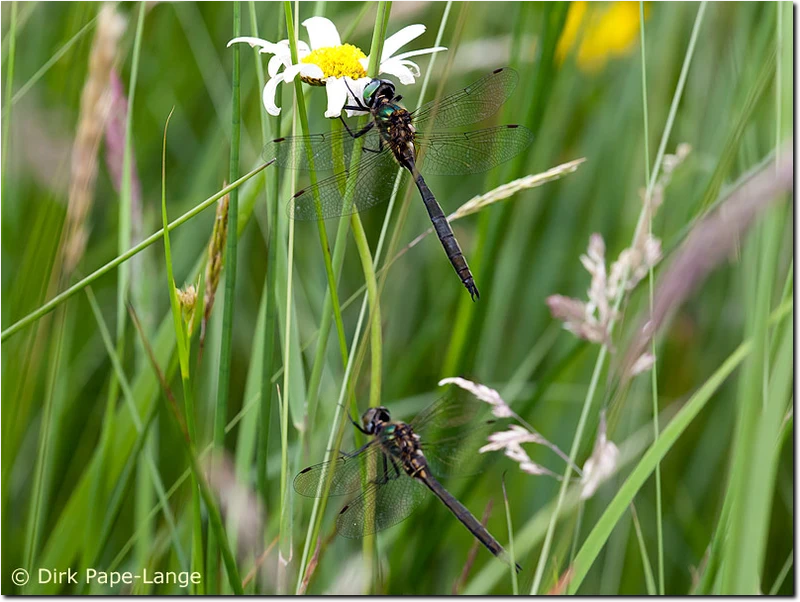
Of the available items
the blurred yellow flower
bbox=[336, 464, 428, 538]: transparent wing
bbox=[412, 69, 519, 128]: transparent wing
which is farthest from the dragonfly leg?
the blurred yellow flower

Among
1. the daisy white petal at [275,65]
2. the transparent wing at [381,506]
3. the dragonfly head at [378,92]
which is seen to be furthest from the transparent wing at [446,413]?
the daisy white petal at [275,65]

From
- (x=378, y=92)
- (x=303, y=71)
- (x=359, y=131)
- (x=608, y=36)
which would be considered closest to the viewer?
(x=303, y=71)

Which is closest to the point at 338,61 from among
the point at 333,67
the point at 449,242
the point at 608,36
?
the point at 333,67

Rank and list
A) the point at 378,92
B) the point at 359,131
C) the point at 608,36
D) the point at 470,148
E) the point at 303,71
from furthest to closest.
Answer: the point at 608,36
the point at 470,148
the point at 378,92
the point at 359,131
the point at 303,71

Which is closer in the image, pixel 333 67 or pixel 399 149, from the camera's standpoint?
pixel 333 67

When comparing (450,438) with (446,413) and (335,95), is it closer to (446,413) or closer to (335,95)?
(446,413)

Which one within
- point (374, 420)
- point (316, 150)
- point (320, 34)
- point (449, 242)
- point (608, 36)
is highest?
point (608, 36)

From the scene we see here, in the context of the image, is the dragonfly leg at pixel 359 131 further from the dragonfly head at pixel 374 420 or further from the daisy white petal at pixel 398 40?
the dragonfly head at pixel 374 420

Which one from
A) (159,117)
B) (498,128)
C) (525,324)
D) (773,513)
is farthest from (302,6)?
(773,513)
